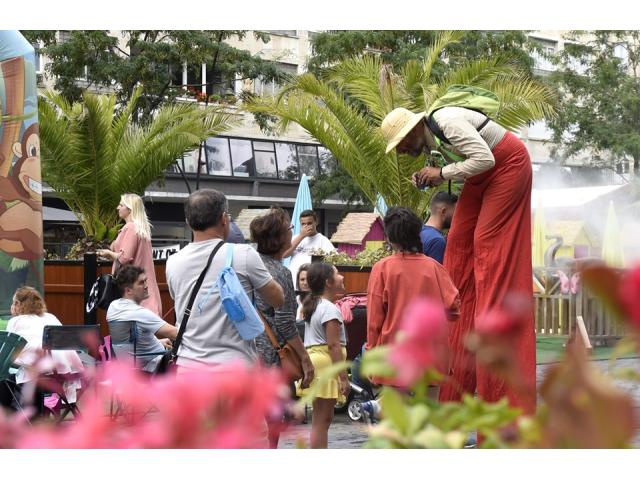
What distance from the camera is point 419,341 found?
2.68 ft

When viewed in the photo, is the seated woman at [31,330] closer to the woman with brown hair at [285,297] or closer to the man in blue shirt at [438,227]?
the woman with brown hair at [285,297]

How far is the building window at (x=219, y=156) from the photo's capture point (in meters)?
38.8

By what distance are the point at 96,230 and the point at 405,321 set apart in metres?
14.4

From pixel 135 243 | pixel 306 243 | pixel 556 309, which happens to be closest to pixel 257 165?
pixel 556 309

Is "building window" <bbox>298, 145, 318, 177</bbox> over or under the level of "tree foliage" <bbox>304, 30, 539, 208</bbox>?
under

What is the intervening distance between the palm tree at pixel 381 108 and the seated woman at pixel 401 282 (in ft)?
30.1

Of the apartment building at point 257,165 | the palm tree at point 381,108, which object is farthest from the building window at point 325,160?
the palm tree at point 381,108

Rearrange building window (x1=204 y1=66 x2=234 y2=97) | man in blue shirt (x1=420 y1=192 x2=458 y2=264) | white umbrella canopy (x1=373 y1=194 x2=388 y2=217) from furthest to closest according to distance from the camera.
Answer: building window (x1=204 y1=66 x2=234 y2=97) → white umbrella canopy (x1=373 y1=194 x2=388 y2=217) → man in blue shirt (x1=420 y1=192 x2=458 y2=264)

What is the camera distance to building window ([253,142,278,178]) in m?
40.2

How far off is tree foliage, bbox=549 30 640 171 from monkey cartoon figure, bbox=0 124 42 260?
21.3 m

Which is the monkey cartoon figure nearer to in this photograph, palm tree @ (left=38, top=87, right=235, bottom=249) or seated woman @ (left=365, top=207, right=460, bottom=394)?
seated woman @ (left=365, top=207, right=460, bottom=394)

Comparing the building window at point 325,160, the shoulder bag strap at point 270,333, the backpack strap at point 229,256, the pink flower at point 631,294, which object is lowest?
the shoulder bag strap at point 270,333

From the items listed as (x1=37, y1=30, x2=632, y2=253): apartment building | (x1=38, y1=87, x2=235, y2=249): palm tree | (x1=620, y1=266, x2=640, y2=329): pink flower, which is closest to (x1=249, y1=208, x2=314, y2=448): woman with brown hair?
(x1=620, y1=266, x2=640, y2=329): pink flower

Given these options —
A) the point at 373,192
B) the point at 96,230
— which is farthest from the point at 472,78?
the point at 96,230
